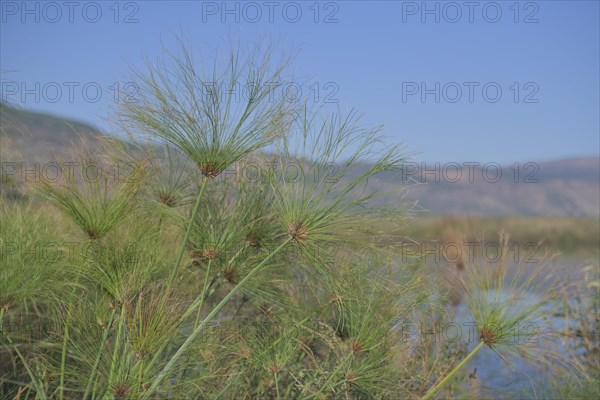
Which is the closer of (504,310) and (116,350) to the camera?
(116,350)

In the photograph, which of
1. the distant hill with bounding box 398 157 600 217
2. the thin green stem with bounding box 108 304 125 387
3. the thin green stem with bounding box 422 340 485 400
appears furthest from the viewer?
the distant hill with bounding box 398 157 600 217

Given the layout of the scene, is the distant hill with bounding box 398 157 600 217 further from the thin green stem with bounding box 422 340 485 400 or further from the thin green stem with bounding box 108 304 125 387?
the thin green stem with bounding box 108 304 125 387

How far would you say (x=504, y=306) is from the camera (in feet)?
9.84

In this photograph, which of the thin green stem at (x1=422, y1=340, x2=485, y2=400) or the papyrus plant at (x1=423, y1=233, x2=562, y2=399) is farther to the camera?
the papyrus plant at (x1=423, y1=233, x2=562, y2=399)

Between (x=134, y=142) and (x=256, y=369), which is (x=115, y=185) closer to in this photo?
(x=134, y=142)

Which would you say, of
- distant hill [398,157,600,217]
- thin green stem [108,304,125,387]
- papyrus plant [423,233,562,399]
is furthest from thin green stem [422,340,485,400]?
distant hill [398,157,600,217]

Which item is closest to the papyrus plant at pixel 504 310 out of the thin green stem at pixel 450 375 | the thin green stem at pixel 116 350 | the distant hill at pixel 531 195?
the thin green stem at pixel 450 375

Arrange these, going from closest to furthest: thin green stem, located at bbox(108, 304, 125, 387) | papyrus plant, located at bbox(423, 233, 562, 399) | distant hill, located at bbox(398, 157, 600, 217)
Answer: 1. thin green stem, located at bbox(108, 304, 125, 387)
2. papyrus plant, located at bbox(423, 233, 562, 399)
3. distant hill, located at bbox(398, 157, 600, 217)

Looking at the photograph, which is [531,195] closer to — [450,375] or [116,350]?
[450,375]

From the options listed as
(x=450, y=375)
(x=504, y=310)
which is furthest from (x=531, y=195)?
(x=450, y=375)

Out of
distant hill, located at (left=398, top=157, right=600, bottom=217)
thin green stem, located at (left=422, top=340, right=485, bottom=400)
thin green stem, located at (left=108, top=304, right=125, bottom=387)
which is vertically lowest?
thin green stem, located at (left=422, top=340, right=485, bottom=400)

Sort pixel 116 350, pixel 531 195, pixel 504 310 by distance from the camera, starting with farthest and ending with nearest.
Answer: pixel 531 195 → pixel 504 310 → pixel 116 350

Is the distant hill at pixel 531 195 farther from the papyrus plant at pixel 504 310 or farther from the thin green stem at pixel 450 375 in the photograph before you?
the thin green stem at pixel 450 375

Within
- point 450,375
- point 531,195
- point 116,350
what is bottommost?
point 450,375
